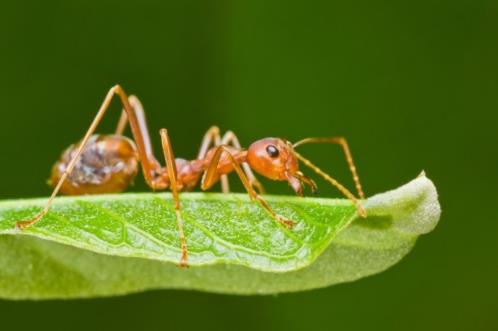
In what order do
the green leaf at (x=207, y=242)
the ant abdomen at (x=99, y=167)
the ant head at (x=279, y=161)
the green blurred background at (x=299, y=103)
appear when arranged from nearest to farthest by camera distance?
the green leaf at (x=207, y=242) < the ant head at (x=279, y=161) < the green blurred background at (x=299, y=103) < the ant abdomen at (x=99, y=167)

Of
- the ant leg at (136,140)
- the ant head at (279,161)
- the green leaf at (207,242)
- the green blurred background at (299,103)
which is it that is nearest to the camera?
the green leaf at (207,242)

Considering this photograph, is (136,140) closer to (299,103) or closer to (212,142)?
(212,142)

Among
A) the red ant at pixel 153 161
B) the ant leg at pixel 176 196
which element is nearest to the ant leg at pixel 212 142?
the red ant at pixel 153 161

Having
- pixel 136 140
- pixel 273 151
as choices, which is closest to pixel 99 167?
pixel 136 140

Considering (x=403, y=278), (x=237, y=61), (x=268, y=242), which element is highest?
(x=237, y=61)

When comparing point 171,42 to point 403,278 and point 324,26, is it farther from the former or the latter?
point 403,278

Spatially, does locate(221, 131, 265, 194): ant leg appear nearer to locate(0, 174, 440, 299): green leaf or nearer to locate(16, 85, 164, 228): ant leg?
locate(16, 85, 164, 228): ant leg

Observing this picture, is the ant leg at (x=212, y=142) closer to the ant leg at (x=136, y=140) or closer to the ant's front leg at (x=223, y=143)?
the ant's front leg at (x=223, y=143)

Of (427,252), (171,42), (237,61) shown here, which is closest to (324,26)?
(237,61)
